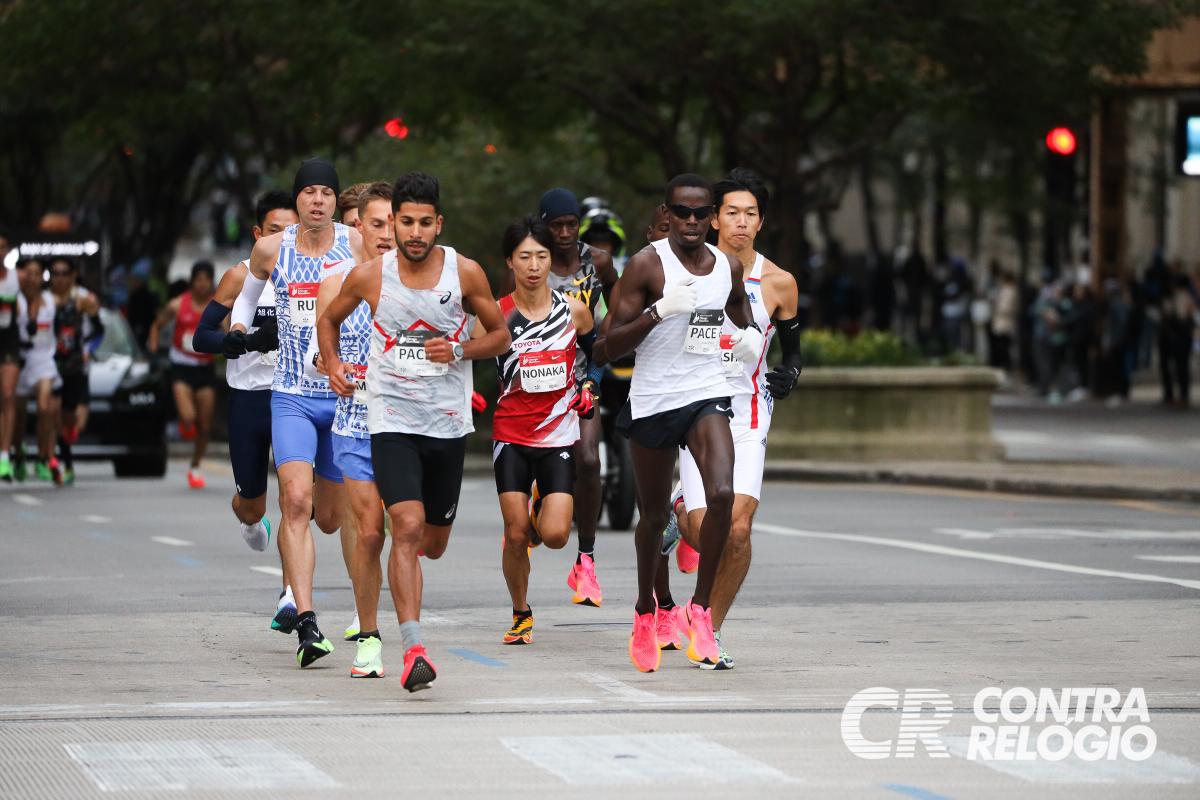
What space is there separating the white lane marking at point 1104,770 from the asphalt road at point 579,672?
2cm

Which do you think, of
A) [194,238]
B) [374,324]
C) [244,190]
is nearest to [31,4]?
[244,190]

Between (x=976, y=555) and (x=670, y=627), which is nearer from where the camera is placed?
(x=670, y=627)

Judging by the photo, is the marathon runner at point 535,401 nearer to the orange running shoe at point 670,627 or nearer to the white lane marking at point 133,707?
the orange running shoe at point 670,627

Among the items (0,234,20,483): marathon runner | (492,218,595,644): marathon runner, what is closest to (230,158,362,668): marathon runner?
(492,218,595,644): marathon runner

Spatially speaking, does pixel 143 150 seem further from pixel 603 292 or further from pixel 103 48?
pixel 603 292

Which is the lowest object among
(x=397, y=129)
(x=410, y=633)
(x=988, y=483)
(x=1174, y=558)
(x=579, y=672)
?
(x=988, y=483)

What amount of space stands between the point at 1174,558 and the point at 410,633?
280 inches

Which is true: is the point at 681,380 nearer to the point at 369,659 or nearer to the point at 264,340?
the point at 369,659

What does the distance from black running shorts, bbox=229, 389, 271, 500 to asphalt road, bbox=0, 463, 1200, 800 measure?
667 mm

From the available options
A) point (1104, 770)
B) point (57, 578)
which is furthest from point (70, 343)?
point (1104, 770)

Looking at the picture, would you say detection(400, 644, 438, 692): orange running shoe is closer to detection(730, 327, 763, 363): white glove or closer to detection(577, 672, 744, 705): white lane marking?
detection(577, 672, 744, 705): white lane marking

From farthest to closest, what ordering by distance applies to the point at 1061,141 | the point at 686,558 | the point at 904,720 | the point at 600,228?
the point at 1061,141 → the point at 600,228 → the point at 686,558 → the point at 904,720

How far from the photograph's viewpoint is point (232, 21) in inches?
1337

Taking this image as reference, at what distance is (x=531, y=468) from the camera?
37.1ft
